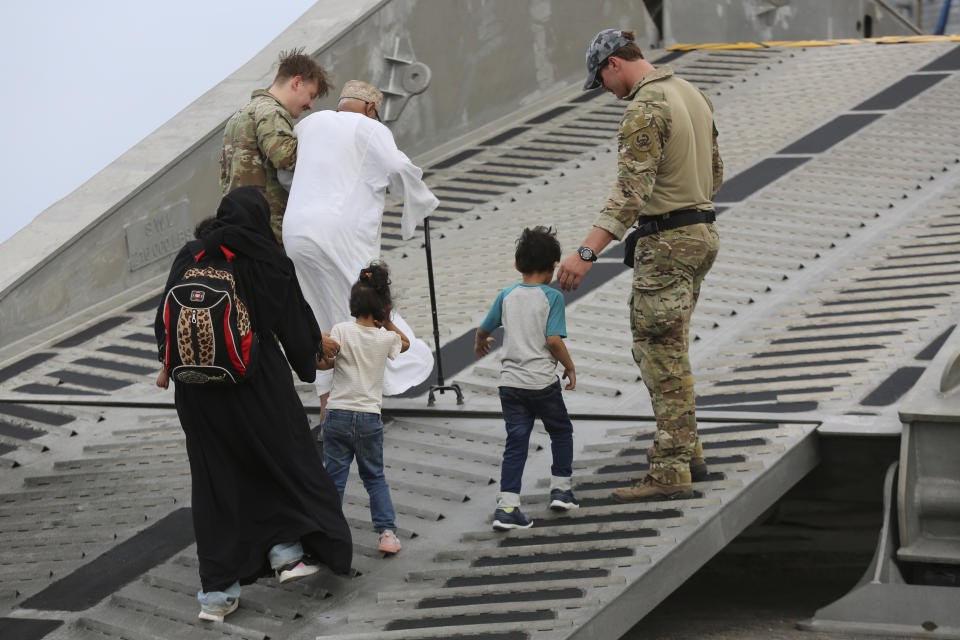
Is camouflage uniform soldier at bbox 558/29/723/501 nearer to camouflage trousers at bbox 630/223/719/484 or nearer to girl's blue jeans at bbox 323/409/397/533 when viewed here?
camouflage trousers at bbox 630/223/719/484

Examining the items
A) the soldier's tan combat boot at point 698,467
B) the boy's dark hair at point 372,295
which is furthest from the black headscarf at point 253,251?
the soldier's tan combat boot at point 698,467

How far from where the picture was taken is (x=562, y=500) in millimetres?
4508

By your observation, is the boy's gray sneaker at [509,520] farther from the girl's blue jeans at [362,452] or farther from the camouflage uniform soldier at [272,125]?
the camouflage uniform soldier at [272,125]

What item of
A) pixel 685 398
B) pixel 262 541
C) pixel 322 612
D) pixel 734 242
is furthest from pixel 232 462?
pixel 734 242

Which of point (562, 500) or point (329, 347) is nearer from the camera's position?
point (329, 347)

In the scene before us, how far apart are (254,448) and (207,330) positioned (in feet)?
1.41

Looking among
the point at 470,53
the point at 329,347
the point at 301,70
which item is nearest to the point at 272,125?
the point at 301,70

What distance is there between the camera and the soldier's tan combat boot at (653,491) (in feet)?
14.6

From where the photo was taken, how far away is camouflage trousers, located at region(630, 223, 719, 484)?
4.37 meters

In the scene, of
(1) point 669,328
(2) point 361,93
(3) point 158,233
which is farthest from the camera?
(3) point 158,233

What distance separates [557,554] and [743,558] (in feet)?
6.84

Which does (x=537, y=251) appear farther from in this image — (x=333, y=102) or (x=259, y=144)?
(x=333, y=102)

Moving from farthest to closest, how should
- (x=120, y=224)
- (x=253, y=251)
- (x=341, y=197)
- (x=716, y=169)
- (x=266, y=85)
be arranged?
(x=266, y=85) < (x=120, y=224) < (x=341, y=197) < (x=716, y=169) < (x=253, y=251)

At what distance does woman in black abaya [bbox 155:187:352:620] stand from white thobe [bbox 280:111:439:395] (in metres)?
1.17
